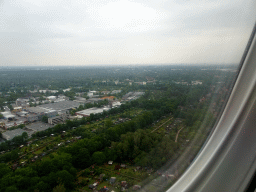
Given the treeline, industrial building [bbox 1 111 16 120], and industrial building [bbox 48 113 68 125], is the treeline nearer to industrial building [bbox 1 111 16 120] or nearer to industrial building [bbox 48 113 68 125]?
industrial building [bbox 1 111 16 120]

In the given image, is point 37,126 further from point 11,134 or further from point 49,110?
point 49,110

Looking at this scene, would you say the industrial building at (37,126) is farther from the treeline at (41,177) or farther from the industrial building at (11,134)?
the treeline at (41,177)

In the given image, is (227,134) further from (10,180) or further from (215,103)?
(10,180)

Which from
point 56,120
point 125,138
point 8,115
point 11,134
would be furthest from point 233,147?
point 56,120

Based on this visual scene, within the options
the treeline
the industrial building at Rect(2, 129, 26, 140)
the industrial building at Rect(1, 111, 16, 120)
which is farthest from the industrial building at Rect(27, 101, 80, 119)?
the treeline

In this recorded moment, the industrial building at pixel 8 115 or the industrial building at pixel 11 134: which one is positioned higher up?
the industrial building at pixel 8 115

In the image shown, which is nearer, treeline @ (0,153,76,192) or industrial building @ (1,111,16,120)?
treeline @ (0,153,76,192)

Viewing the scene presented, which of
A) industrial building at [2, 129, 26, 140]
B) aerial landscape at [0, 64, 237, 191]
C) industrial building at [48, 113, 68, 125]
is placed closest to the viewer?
aerial landscape at [0, 64, 237, 191]

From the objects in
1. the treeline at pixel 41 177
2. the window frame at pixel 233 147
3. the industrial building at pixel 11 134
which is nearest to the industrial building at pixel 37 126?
the industrial building at pixel 11 134

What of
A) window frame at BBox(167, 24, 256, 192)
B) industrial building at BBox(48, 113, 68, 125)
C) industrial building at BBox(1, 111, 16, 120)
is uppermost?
window frame at BBox(167, 24, 256, 192)
